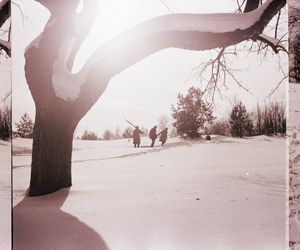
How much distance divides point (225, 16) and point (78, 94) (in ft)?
3.01

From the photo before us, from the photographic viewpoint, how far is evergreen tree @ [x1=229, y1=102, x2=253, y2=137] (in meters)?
2.30

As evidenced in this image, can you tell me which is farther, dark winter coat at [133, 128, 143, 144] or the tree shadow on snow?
dark winter coat at [133, 128, 143, 144]

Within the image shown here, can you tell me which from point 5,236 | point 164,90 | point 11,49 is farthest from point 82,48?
point 5,236

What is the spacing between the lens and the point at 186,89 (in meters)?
2.23

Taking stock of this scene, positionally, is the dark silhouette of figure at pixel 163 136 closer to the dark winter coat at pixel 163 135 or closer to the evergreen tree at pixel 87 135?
the dark winter coat at pixel 163 135

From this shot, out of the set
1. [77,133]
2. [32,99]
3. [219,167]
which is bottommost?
[219,167]

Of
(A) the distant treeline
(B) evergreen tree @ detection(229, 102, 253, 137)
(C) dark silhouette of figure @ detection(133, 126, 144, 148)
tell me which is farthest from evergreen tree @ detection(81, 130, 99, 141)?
(B) evergreen tree @ detection(229, 102, 253, 137)

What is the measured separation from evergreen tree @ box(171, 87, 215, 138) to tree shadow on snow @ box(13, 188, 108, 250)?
2.47ft

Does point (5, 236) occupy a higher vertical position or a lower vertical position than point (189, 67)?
lower

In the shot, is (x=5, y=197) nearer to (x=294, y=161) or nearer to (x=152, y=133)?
(x=152, y=133)

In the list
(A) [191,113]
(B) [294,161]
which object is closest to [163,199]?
(A) [191,113]

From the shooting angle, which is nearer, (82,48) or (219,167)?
(82,48)

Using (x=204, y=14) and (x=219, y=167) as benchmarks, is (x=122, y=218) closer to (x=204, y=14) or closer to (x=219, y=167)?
(x=219, y=167)

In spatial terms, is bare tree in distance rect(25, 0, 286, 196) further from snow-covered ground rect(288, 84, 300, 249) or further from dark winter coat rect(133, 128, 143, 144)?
snow-covered ground rect(288, 84, 300, 249)
